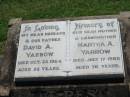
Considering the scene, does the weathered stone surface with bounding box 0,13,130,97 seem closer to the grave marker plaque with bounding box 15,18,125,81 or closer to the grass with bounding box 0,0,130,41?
the grave marker plaque with bounding box 15,18,125,81

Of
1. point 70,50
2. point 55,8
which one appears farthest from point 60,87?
point 55,8

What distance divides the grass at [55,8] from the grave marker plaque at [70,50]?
2344mm

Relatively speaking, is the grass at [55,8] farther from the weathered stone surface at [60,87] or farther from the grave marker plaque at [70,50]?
the grave marker plaque at [70,50]

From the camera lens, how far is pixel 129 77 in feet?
16.5

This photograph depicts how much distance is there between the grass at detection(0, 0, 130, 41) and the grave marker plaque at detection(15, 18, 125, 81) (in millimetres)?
2344

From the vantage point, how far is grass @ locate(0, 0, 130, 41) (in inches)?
312

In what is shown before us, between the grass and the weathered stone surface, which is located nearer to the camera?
the weathered stone surface

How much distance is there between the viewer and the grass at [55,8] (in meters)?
7.92

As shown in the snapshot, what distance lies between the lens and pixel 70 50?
17.1ft

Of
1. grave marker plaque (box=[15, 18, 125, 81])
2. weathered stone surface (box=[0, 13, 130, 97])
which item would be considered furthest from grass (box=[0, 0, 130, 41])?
grave marker plaque (box=[15, 18, 125, 81])

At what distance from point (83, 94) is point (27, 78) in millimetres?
785

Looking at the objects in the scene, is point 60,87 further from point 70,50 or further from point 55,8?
point 55,8

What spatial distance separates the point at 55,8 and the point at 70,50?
3210 millimetres

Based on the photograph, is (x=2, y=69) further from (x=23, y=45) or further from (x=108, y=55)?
(x=108, y=55)
